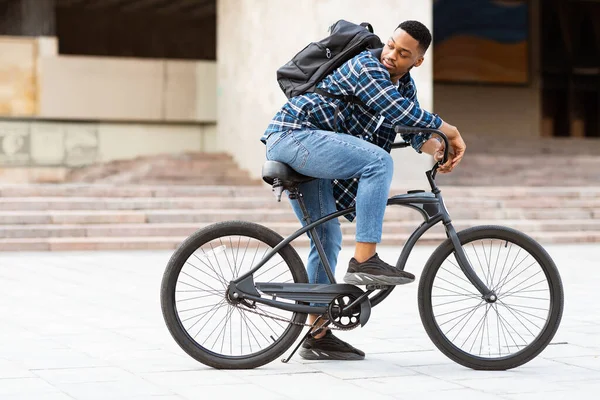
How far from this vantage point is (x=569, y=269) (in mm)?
11109

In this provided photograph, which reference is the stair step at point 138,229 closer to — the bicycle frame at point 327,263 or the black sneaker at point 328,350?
the black sneaker at point 328,350

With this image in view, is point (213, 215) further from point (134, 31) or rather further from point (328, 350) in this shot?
point (134, 31)

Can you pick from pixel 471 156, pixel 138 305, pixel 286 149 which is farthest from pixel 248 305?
pixel 471 156

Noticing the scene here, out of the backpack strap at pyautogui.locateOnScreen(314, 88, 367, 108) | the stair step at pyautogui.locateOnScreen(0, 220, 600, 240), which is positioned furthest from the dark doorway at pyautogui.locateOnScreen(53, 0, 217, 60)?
the backpack strap at pyautogui.locateOnScreen(314, 88, 367, 108)

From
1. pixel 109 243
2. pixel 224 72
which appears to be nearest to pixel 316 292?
pixel 109 243

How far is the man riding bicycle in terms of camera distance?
532cm

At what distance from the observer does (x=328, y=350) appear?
5.72 m

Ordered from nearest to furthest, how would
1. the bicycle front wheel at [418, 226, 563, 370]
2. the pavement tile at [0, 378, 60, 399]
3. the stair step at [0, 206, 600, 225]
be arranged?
the pavement tile at [0, 378, 60, 399] < the bicycle front wheel at [418, 226, 563, 370] < the stair step at [0, 206, 600, 225]

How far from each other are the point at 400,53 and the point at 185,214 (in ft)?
31.8

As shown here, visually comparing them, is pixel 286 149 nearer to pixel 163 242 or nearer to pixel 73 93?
pixel 163 242

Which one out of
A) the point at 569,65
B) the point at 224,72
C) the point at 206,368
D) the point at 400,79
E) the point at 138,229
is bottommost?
the point at 206,368

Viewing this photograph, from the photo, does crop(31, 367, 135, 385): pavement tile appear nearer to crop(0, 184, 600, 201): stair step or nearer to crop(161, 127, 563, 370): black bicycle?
crop(161, 127, 563, 370): black bicycle

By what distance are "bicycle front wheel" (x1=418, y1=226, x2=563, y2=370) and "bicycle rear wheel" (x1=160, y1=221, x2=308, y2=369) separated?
647 millimetres

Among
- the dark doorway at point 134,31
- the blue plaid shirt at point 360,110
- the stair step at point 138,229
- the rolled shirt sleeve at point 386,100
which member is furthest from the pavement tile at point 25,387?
the dark doorway at point 134,31
